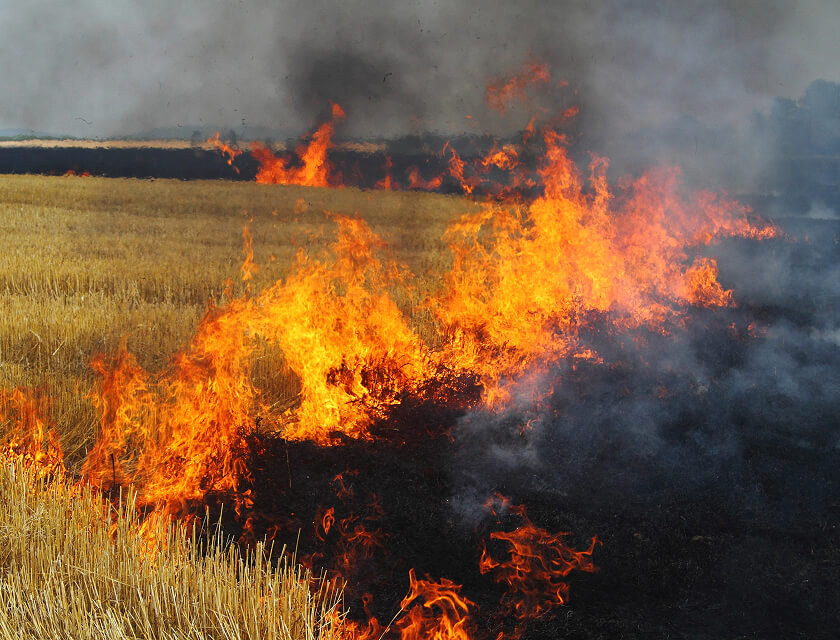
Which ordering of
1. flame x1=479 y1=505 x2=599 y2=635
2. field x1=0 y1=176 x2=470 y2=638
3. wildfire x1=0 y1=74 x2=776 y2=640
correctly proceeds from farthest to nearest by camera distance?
wildfire x1=0 y1=74 x2=776 y2=640 → flame x1=479 y1=505 x2=599 y2=635 → field x1=0 y1=176 x2=470 y2=638

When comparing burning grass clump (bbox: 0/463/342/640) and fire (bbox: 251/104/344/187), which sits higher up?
fire (bbox: 251/104/344/187)

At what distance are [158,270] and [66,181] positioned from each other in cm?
1872

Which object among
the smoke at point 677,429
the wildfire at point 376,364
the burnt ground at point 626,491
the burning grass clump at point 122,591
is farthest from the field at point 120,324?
the smoke at point 677,429

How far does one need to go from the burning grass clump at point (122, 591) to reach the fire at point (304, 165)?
18.2ft

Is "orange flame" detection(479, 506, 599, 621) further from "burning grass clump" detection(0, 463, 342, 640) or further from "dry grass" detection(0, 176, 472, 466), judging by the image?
"dry grass" detection(0, 176, 472, 466)

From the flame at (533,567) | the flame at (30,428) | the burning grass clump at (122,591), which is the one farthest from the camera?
the flame at (30,428)

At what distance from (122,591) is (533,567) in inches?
97.9

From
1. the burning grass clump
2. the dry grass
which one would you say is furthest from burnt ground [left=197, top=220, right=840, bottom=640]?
the dry grass

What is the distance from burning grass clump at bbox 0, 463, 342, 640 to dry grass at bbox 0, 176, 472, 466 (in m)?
2.15

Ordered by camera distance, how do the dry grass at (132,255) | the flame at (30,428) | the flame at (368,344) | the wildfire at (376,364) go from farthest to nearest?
the dry grass at (132,255), the flame at (368,344), the flame at (30,428), the wildfire at (376,364)

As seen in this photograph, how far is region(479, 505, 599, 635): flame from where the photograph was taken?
4.14m

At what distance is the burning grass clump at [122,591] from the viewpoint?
298 centimetres

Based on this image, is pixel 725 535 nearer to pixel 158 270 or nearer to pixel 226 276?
pixel 226 276

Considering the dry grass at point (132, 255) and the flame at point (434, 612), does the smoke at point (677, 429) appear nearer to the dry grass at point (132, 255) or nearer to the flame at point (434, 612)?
the flame at point (434, 612)
